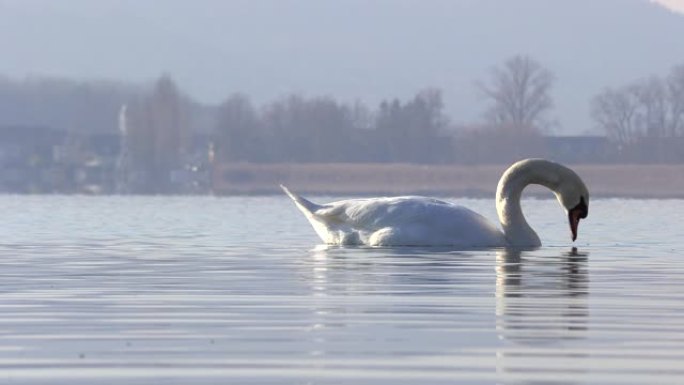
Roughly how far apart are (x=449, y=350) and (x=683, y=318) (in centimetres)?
264

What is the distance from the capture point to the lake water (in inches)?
335

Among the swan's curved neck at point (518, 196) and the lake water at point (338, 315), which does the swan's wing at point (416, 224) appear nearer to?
the swan's curved neck at point (518, 196)

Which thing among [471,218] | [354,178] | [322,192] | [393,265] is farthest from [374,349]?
[354,178]

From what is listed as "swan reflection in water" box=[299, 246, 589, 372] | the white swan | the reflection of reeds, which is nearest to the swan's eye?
the white swan

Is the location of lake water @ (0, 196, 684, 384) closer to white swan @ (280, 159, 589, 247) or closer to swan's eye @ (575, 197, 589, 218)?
swan's eye @ (575, 197, 589, 218)

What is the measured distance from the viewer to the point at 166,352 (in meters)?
9.18

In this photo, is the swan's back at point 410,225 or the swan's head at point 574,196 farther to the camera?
the swan's head at point 574,196

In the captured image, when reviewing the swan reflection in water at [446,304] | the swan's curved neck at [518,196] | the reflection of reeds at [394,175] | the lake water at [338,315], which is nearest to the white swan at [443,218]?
the swan's curved neck at [518,196]

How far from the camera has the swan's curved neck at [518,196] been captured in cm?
2141

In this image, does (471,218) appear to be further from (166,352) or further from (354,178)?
(354,178)

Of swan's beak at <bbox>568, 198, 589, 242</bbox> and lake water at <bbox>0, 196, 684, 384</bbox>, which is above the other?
swan's beak at <bbox>568, 198, 589, 242</bbox>

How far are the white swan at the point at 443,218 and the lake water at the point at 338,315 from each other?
487 millimetres

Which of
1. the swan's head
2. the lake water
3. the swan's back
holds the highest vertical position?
the swan's head

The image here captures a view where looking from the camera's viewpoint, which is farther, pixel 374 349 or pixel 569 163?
pixel 569 163
